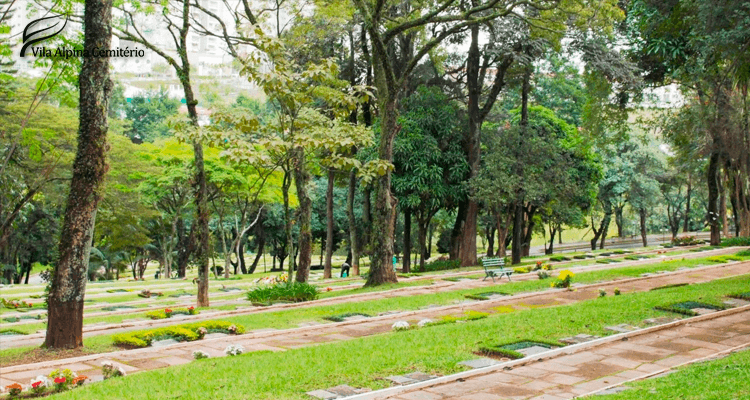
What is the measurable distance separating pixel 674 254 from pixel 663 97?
14975mm

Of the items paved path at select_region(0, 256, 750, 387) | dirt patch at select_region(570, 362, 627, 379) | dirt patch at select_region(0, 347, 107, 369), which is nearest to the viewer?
dirt patch at select_region(570, 362, 627, 379)

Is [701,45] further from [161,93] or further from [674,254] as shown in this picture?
[161,93]

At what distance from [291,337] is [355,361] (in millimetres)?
2923

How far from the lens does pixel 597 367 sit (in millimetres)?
8711

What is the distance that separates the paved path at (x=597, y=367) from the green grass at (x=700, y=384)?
17.6 inches

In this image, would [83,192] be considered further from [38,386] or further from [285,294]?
[285,294]

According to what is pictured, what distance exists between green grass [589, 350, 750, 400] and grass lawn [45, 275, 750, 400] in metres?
2.21

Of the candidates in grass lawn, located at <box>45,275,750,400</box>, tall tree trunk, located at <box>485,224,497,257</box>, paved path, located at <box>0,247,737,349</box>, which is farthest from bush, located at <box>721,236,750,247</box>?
grass lawn, located at <box>45,275,750,400</box>

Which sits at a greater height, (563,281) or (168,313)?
(563,281)

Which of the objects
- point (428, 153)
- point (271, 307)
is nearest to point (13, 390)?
point (271, 307)

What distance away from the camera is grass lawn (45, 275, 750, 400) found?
7.24 metres

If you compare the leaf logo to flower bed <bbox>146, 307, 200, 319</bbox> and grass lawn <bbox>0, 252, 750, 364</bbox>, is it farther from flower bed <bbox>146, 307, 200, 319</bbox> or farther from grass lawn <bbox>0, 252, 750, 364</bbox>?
flower bed <bbox>146, 307, 200, 319</bbox>

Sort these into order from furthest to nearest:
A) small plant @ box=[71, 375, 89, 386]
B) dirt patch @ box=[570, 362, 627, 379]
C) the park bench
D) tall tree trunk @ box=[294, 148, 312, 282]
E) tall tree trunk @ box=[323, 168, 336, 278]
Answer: tall tree trunk @ box=[323, 168, 336, 278] → the park bench → tall tree trunk @ box=[294, 148, 312, 282] → dirt patch @ box=[570, 362, 627, 379] → small plant @ box=[71, 375, 89, 386]

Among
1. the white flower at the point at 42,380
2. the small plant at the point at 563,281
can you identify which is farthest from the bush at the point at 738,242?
the white flower at the point at 42,380
